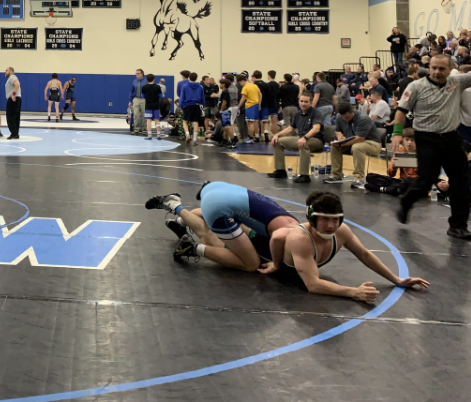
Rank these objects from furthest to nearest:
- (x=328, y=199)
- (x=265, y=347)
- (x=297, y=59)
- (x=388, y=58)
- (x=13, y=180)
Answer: (x=297, y=59) < (x=388, y=58) < (x=13, y=180) < (x=328, y=199) < (x=265, y=347)

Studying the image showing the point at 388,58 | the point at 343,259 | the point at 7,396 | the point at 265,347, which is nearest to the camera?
the point at 7,396

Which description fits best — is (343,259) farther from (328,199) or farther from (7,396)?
(7,396)

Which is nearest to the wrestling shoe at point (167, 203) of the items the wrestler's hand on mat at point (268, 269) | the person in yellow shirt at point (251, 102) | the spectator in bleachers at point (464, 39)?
the wrestler's hand on mat at point (268, 269)

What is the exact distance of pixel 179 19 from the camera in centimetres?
2272

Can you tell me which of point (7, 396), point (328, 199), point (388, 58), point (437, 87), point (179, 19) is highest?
point (179, 19)

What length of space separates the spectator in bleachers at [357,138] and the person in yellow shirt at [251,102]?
19.5ft

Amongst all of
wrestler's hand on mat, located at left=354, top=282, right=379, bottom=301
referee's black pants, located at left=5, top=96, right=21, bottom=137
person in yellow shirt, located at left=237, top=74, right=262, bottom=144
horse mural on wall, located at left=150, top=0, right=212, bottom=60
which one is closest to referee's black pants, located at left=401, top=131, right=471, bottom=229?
wrestler's hand on mat, located at left=354, top=282, right=379, bottom=301

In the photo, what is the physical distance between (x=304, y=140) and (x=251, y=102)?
6.14m

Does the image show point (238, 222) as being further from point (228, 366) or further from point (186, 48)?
point (186, 48)

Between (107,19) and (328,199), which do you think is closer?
(328,199)

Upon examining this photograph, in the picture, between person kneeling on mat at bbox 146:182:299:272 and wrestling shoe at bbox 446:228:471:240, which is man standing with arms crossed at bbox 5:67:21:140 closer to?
person kneeling on mat at bbox 146:182:299:272

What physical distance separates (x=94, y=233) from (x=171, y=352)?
234cm

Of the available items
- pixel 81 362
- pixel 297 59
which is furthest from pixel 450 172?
pixel 297 59

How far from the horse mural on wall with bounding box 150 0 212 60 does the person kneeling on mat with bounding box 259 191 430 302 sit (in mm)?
20162
